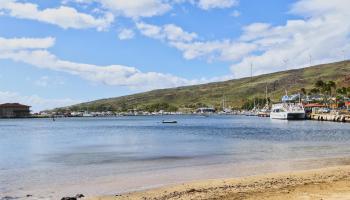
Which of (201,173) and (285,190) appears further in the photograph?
(201,173)

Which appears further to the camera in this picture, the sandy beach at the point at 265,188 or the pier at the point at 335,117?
the pier at the point at 335,117

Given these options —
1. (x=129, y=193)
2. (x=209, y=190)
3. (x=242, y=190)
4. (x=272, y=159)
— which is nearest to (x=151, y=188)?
(x=129, y=193)

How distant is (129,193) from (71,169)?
14369 millimetres

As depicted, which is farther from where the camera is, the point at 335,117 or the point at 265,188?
the point at 335,117

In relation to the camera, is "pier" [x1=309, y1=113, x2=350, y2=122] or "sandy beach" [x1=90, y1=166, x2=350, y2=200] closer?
"sandy beach" [x1=90, y1=166, x2=350, y2=200]

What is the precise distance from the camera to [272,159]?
43.1m

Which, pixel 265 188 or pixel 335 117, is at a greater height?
pixel 335 117

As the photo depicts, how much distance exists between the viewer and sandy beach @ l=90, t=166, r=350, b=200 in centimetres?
2143

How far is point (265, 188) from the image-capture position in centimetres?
2430

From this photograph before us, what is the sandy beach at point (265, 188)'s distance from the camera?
70.3 feet

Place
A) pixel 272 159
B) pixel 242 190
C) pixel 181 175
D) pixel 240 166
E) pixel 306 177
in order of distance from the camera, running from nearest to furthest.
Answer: pixel 242 190 → pixel 306 177 → pixel 181 175 → pixel 240 166 → pixel 272 159

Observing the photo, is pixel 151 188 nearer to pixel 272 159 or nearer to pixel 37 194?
pixel 37 194

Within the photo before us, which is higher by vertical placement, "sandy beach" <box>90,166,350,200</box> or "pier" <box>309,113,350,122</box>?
"pier" <box>309,113,350,122</box>

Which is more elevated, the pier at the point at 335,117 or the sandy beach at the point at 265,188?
the pier at the point at 335,117
